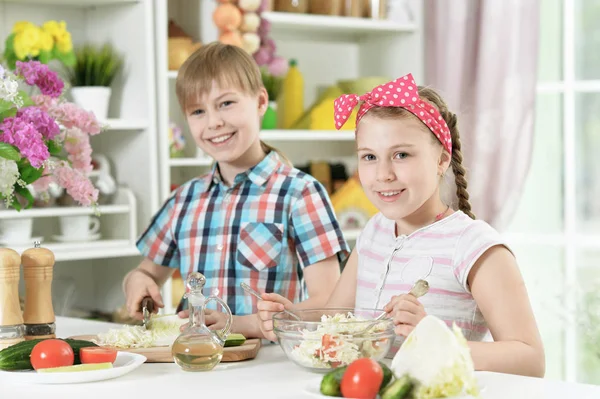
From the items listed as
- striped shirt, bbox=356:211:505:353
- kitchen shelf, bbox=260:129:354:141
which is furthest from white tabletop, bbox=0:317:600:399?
kitchen shelf, bbox=260:129:354:141

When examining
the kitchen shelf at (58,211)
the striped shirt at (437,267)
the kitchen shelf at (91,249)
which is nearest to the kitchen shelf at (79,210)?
the kitchen shelf at (58,211)

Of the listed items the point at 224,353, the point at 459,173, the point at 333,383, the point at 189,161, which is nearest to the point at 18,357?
the point at 224,353

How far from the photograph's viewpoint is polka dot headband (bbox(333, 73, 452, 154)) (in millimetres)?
1712

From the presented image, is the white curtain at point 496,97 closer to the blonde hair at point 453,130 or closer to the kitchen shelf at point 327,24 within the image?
the kitchen shelf at point 327,24

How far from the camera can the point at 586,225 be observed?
137 inches

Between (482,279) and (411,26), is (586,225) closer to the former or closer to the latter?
(411,26)

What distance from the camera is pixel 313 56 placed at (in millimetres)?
3936

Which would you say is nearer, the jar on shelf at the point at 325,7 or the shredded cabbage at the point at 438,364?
the shredded cabbage at the point at 438,364

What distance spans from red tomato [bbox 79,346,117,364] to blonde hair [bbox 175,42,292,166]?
0.79 metres

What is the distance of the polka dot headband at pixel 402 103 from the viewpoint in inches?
67.4

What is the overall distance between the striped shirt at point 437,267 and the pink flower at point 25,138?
2.17ft

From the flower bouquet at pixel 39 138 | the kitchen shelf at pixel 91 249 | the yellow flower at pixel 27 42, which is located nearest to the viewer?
the flower bouquet at pixel 39 138

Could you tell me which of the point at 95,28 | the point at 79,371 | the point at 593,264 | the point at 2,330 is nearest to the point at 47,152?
the point at 2,330

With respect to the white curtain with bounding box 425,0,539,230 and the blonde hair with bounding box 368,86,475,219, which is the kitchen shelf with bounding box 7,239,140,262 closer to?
the white curtain with bounding box 425,0,539,230
